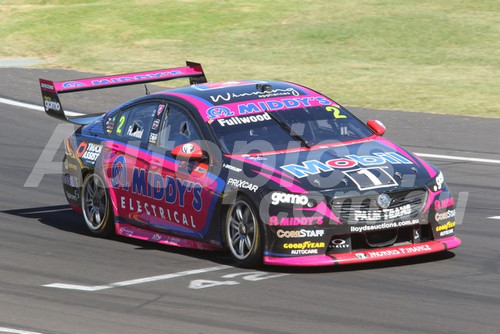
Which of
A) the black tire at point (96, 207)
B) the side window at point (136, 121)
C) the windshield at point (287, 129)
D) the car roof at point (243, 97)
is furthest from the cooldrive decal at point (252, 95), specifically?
the black tire at point (96, 207)

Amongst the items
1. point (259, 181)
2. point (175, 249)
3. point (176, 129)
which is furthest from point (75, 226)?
point (259, 181)

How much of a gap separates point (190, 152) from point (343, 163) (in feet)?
4.33

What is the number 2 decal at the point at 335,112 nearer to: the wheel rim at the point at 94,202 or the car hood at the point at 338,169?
the car hood at the point at 338,169

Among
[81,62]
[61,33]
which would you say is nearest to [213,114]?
[81,62]

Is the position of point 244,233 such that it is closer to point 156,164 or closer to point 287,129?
point 287,129

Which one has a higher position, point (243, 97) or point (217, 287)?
point (243, 97)

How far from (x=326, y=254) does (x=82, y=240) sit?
9.90 ft

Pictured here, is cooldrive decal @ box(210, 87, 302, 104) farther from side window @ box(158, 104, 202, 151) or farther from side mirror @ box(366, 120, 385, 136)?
side mirror @ box(366, 120, 385, 136)

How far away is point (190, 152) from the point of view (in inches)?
366

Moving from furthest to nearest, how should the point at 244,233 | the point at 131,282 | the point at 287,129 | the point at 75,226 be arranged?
the point at 75,226
the point at 287,129
the point at 244,233
the point at 131,282

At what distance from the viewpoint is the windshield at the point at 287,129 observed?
9.50 metres

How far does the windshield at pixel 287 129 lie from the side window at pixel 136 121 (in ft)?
3.07

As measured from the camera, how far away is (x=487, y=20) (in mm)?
27453

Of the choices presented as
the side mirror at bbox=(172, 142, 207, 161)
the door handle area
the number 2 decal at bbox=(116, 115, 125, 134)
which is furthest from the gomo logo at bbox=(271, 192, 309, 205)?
the number 2 decal at bbox=(116, 115, 125, 134)
